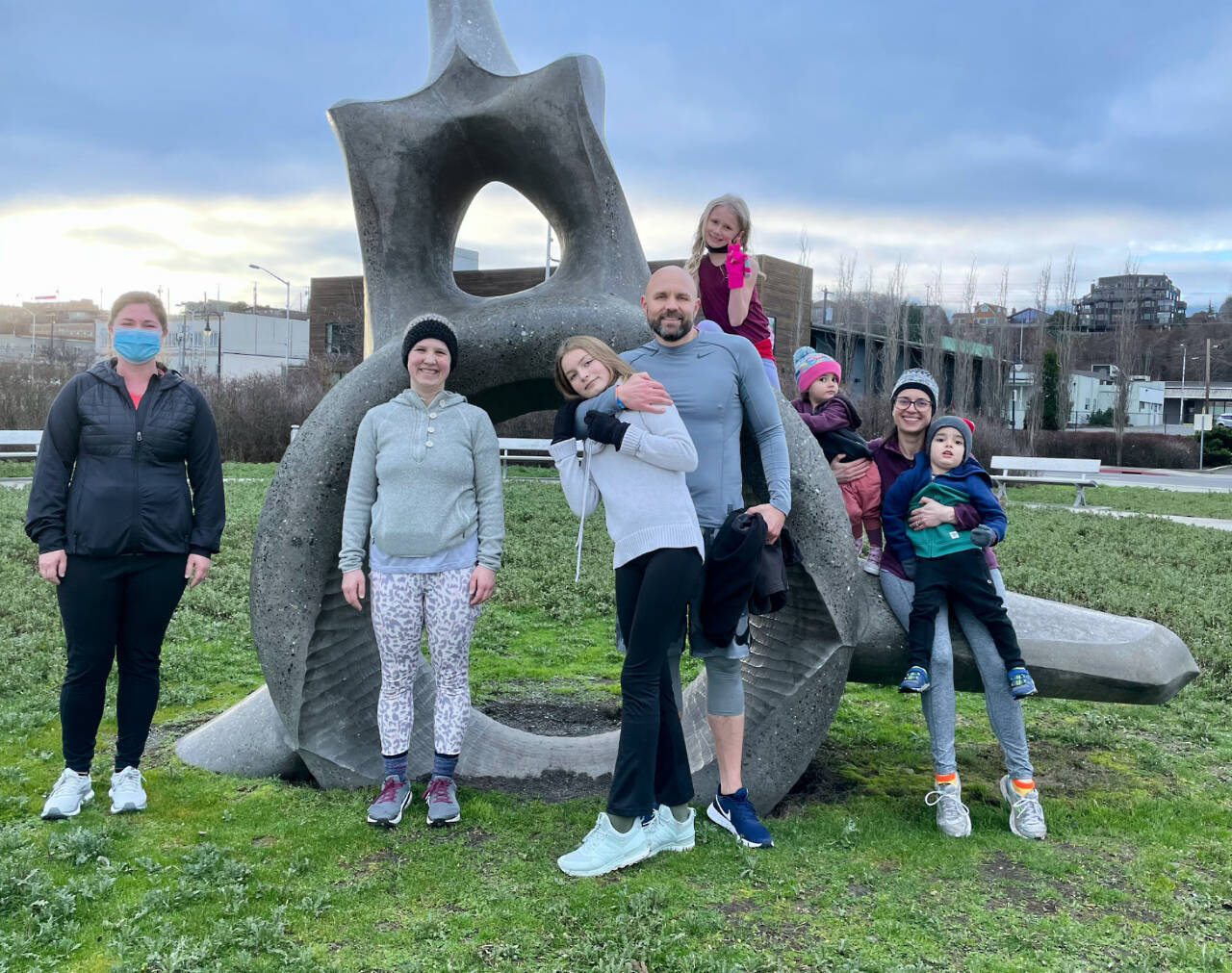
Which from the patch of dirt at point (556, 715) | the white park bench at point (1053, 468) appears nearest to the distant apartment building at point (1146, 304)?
the white park bench at point (1053, 468)

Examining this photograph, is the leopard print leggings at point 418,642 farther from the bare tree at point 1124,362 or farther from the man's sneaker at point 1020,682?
the bare tree at point 1124,362

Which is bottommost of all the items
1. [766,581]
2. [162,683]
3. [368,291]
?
[162,683]

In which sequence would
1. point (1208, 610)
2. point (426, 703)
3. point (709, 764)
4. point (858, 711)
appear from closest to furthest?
point (709, 764)
point (426, 703)
point (858, 711)
point (1208, 610)

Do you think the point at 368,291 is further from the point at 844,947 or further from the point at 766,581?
the point at 844,947

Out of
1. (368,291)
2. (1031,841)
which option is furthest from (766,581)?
(368,291)

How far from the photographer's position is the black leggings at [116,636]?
399cm

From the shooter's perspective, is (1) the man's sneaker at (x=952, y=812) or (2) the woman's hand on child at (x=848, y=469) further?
(2) the woman's hand on child at (x=848, y=469)

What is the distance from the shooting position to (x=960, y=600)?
4316mm

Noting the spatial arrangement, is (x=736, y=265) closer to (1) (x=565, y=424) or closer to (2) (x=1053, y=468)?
(1) (x=565, y=424)

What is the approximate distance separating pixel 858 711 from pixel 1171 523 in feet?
35.5

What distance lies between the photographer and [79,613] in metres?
3.99

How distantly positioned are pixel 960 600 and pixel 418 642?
230 cm

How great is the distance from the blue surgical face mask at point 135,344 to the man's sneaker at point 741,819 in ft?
9.59

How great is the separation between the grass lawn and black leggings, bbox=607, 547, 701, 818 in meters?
0.31
